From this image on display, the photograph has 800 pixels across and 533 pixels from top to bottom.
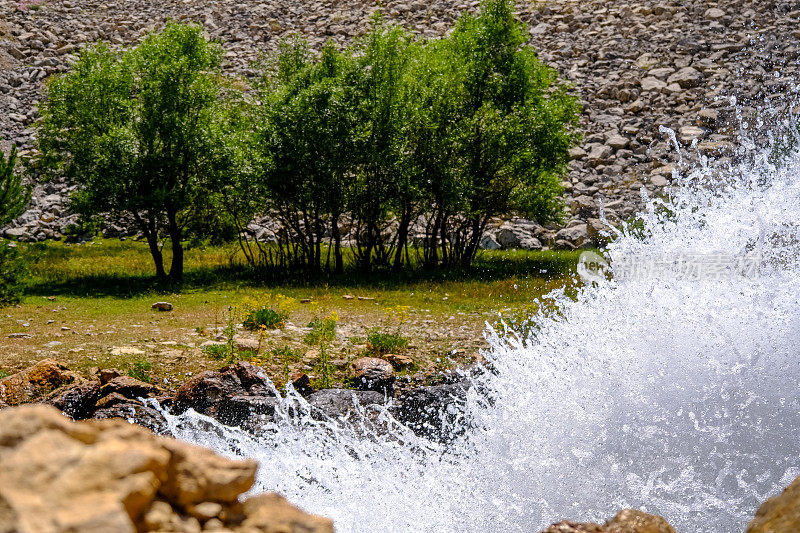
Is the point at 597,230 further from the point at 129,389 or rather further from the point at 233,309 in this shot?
the point at 129,389

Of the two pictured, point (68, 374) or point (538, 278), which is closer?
point (68, 374)

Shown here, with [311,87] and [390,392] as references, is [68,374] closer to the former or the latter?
[390,392]

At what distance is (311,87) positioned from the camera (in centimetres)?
2284

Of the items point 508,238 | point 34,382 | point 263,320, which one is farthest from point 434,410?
point 508,238

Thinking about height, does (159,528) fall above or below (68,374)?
above

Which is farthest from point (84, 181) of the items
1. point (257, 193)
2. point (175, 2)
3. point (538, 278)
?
point (175, 2)

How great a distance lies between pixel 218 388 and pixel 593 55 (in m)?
37.7

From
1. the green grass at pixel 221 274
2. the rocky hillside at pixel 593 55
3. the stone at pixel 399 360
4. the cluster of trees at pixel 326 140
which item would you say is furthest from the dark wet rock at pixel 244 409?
the rocky hillside at pixel 593 55

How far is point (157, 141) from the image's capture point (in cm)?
2311

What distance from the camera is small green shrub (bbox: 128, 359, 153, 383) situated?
12.1 metres

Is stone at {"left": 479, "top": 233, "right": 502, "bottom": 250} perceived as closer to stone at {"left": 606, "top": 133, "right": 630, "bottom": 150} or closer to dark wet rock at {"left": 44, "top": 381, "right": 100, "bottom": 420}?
stone at {"left": 606, "top": 133, "right": 630, "bottom": 150}

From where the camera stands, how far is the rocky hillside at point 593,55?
33219 millimetres

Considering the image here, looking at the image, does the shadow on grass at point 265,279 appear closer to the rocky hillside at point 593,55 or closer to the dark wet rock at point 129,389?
the rocky hillside at point 593,55

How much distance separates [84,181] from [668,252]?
61.0 feet
